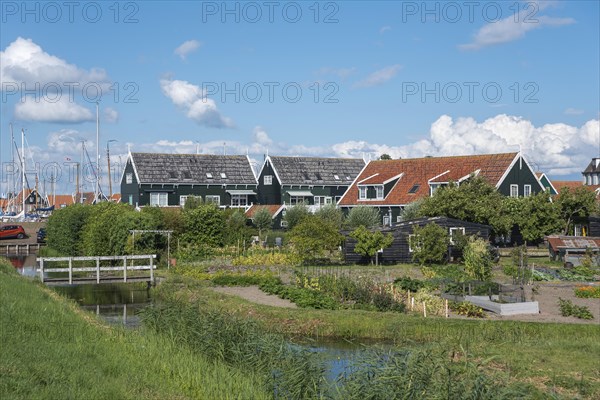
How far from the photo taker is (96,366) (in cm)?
1467

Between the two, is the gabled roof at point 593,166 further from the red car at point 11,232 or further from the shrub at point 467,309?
the shrub at point 467,309

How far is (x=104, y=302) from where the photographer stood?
33.7m

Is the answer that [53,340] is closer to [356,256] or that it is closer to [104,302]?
[104,302]

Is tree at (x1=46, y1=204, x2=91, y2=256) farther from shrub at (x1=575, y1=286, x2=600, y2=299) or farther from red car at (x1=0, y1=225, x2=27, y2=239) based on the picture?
shrub at (x1=575, y1=286, x2=600, y2=299)

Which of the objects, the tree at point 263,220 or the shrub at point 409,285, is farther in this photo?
the tree at point 263,220

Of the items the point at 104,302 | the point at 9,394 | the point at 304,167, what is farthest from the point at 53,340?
the point at 304,167

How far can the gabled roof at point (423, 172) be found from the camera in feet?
198

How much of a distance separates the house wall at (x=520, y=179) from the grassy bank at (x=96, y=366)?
44585 millimetres

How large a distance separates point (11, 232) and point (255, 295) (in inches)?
2160

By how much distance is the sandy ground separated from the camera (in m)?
24.4

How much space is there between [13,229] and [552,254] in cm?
5613

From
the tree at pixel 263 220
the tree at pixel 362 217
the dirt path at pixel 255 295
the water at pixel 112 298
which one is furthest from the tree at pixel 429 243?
the tree at pixel 263 220

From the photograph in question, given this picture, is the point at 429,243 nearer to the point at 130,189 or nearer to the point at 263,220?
the point at 263,220

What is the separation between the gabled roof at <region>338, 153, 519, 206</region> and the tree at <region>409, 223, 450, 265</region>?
1565 cm
